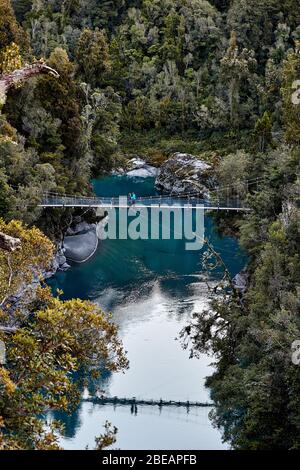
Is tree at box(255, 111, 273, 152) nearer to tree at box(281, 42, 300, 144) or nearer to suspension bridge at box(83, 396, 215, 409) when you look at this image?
tree at box(281, 42, 300, 144)

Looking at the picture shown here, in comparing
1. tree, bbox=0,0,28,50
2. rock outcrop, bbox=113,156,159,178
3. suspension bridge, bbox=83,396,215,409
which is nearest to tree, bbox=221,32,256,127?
rock outcrop, bbox=113,156,159,178

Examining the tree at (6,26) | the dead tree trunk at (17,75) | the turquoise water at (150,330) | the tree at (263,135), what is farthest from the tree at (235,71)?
the dead tree trunk at (17,75)

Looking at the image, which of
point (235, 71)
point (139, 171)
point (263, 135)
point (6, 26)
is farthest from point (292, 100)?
point (139, 171)

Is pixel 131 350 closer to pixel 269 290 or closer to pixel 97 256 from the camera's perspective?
pixel 269 290

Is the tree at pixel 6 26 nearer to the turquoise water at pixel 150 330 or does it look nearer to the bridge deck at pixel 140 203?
the bridge deck at pixel 140 203

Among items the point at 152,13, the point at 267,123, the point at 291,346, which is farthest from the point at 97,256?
the point at 152,13

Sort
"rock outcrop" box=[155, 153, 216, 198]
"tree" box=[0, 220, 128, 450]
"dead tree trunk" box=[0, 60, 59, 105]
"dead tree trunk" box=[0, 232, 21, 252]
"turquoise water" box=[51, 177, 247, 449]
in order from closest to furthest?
"dead tree trunk" box=[0, 232, 21, 252], "tree" box=[0, 220, 128, 450], "dead tree trunk" box=[0, 60, 59, 105], "turquoise water" box=[51, 177, 247, 449], "rock outcrop" box=[155, 153, 216, 198]

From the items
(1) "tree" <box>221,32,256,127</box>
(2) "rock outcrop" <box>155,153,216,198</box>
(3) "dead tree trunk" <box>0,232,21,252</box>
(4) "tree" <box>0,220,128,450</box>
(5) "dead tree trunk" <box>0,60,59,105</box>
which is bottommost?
(4) "tree" <box>0,220,128,450</box>

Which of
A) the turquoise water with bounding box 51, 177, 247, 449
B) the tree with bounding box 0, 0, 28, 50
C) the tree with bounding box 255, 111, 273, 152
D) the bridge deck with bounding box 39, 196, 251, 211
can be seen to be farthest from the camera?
the tree with bounding box 0, 0, 28, 50
